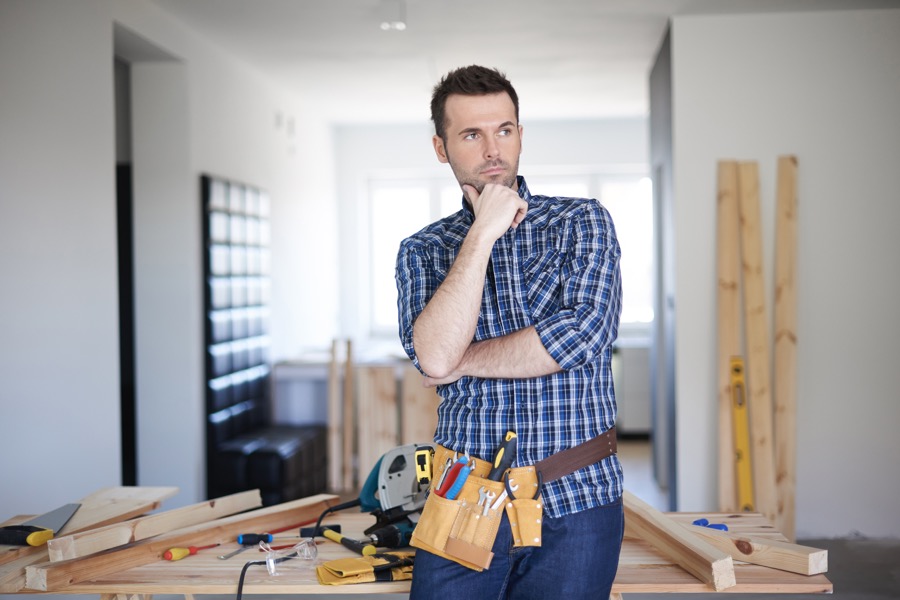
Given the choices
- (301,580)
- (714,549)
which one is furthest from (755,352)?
(301,580)

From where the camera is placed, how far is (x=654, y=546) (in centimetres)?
221

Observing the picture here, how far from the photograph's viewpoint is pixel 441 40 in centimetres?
517

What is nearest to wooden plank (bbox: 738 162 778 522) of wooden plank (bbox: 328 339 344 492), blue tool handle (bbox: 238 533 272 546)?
wooden plank (bbox: 328 339 344 492)

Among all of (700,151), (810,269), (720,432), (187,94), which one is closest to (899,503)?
(720,432)

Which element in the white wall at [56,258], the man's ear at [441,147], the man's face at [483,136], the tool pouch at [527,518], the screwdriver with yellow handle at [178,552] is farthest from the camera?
the white wall at [56,258]

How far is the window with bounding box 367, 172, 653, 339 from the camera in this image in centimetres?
828

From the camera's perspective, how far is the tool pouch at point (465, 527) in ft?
5.06

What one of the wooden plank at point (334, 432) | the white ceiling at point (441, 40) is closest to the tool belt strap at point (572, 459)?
the white ceiling at point (441, 40)

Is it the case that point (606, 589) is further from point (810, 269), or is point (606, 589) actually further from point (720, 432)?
point (810, 269)

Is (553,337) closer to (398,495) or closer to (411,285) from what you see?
(411,285)

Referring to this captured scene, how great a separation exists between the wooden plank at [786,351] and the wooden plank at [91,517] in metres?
3.14

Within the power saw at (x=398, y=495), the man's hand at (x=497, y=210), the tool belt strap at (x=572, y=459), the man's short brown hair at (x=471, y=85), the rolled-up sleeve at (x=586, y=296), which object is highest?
the man's short brown hair at (x=471, y=85)

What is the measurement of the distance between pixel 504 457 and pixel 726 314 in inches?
130

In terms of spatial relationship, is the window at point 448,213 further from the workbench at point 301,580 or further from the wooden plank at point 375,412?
the workbench at point 301,580
